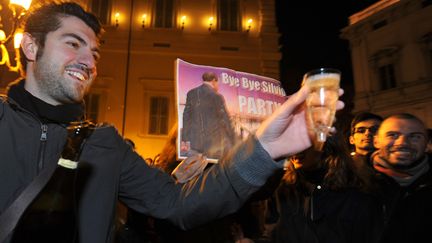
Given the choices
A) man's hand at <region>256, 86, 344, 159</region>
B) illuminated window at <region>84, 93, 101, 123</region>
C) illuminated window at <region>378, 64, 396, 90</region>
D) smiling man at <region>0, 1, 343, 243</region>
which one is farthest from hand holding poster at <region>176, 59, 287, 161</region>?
illuminated window at <region>378, 64, 396, 90</region>

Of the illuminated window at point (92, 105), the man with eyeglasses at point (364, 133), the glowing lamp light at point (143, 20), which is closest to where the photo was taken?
the man with eyeglasses at point (364, 133)

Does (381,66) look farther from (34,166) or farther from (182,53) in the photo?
(34,166)

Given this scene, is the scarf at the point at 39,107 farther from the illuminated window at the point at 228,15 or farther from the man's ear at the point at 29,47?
the illuminated window at the point at 228,15

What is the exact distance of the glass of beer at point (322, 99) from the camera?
1255 millimetres

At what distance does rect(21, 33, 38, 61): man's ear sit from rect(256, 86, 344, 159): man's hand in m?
1.24

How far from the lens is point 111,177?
5.39 ft

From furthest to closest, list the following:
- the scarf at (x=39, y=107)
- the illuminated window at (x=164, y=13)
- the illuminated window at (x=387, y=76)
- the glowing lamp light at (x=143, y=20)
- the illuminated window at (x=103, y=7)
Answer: the illuminated window at (x=387, y=76) < the illuminated window at (x=164, y=13) < the glowing lamp light at (x=143, y=20) < the illuminated window at (x=103, y=7) < the scarf at (x=39, y=107)

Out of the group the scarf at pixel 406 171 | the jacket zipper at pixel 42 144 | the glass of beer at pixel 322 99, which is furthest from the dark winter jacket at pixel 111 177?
the scarf at pixel 406 171

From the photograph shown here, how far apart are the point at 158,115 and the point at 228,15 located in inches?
240

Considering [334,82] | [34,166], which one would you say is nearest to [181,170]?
[34,166]

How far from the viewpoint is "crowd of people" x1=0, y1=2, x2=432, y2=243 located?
1.41 meters

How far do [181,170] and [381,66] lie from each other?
21.4 meters

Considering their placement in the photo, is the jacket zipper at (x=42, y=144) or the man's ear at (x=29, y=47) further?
the man's ear at (x=29, y=47)

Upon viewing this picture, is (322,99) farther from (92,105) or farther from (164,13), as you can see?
(164,13)
